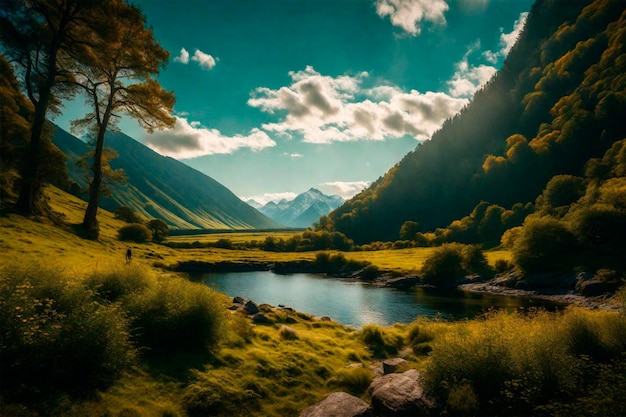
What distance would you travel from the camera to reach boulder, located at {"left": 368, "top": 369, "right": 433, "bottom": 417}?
552 inches

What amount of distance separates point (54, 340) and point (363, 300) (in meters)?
67.2

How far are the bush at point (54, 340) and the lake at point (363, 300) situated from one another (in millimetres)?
42566

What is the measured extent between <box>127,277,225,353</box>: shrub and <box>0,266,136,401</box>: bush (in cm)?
195

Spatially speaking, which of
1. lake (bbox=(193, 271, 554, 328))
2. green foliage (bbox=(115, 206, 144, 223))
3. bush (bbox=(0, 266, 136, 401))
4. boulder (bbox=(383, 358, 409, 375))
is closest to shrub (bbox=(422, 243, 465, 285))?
lake (bbox=(193, 271, 554, 328))

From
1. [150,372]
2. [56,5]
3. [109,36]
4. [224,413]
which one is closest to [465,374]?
[224,413]

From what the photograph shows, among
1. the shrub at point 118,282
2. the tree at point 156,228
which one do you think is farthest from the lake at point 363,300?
the tree at point 156,228

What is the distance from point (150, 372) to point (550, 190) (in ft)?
485

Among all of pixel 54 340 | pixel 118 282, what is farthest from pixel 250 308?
pixel 54 340

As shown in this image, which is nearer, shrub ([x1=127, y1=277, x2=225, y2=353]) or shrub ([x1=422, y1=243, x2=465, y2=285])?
shrub ([x1=127, y1=277, x2=225, y2=353])

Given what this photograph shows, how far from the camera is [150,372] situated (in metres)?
13.8

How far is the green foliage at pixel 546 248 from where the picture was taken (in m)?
78.1

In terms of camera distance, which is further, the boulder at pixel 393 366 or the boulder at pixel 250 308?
the boulder at pixel 250 308

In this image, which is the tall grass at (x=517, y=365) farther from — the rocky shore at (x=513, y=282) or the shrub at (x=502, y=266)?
the shrub at (x=502, y=266)

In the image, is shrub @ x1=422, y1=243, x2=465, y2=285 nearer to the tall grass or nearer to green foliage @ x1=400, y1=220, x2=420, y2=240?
the tall grass
